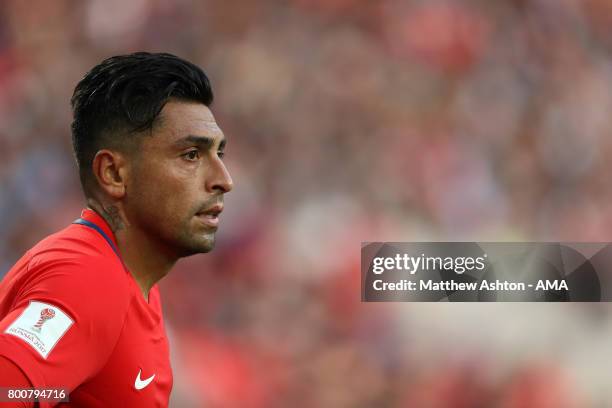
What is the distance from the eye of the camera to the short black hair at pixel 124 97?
0.98m

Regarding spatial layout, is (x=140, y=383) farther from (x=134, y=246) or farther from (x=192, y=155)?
(x=192, y=155)

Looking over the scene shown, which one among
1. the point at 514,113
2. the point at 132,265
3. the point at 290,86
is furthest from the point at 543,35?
the point at 132,265

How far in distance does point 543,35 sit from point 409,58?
0.44m

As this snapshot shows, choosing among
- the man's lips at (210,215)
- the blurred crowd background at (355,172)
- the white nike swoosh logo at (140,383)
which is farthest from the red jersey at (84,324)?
the blurred crowd background at (355,172)

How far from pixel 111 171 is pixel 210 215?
14 cm

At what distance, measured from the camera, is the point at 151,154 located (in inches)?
38.5

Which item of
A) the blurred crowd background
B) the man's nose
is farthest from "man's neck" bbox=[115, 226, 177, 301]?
the blurred crowd background

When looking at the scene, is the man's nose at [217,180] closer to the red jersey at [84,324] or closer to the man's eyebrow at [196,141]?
the man's eyebrow at [196,141]

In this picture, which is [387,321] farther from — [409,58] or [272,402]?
[409,58]

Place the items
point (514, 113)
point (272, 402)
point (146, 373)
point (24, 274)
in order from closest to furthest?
point (24, 274) < point (146, 373) < point (272, 402) < point (514, 113)

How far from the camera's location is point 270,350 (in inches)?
95.8

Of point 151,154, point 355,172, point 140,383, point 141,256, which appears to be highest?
point 355,172

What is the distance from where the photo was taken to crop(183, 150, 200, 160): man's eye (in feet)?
3.27

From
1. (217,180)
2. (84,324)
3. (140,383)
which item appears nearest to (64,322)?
(84,324)
